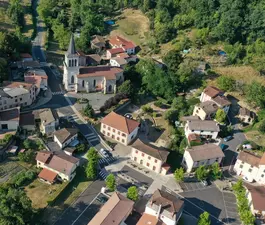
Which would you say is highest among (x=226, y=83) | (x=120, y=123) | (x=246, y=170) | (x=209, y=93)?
(x=226, y=83)

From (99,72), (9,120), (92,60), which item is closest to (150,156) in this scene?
(9,120)

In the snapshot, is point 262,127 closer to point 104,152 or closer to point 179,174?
point 179,174

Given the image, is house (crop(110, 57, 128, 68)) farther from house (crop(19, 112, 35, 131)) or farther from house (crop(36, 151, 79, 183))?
house (crop(36, 151, 79, 183))

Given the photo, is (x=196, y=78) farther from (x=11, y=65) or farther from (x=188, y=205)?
(x=11, y=65)

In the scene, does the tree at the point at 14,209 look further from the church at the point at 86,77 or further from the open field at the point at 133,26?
the open field at the point at 133,26

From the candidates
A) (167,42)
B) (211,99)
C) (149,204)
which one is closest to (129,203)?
(149,204)

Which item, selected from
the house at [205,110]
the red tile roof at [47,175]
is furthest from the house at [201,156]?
the red tile roof at [47,175]

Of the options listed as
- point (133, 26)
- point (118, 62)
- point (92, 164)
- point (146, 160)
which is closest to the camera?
point (92, 164)
